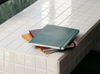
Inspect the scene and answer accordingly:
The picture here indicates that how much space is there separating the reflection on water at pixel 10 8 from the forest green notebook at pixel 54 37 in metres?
0.54

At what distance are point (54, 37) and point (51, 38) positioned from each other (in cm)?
3

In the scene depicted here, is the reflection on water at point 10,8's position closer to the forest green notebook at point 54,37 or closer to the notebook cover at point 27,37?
the notebook cover at point 27,37

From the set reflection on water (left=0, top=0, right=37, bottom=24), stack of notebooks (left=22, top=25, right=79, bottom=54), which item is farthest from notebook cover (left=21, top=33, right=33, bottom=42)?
reflection on water (left=0, top=0, right=37, bottom=24)

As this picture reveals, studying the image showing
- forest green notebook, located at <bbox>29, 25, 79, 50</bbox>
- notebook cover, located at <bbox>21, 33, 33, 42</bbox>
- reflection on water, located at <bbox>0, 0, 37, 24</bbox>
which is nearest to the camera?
forest green notebook, located at <bbox>29, 25, 79, 50</bbox>

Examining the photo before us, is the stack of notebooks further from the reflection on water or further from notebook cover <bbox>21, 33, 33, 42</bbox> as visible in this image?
the reflection on water

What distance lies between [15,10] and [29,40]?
2.23 feet

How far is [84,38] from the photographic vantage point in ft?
6.58

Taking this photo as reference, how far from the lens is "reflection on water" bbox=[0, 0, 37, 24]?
231 cm

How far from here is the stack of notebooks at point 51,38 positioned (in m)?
1.75

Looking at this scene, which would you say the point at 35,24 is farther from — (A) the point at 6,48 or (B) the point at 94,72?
(B) the point at 94,72

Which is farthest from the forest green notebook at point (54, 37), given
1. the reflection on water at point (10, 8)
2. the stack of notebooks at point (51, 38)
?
the reflection on water at point (10, 8)

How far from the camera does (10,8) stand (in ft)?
7.91

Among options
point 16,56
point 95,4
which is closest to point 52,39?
point 16,56

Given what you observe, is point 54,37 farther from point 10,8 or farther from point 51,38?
point 10,8
